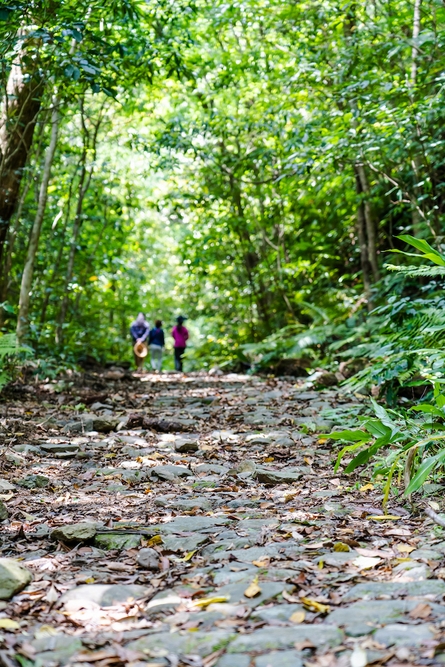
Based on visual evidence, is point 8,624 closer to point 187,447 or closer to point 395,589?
point 395,589

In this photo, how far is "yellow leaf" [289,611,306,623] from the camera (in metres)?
2.23

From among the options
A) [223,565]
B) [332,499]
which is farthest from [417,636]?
[332,499]

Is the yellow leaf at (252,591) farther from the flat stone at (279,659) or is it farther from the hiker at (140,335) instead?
the hiker at (140,335)

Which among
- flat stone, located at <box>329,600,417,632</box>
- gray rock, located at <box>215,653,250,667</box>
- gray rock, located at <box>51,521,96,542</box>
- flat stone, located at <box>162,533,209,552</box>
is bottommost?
flat stone, located at <box>162,533,209,552</box>

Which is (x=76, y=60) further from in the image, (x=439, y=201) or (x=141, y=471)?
(x=439, y=201)

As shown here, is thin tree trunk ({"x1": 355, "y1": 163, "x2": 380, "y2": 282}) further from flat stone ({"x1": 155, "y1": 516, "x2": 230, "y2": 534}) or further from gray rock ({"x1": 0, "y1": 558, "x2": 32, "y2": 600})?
gray rock ({"x1": 0, "y1": 558, "x2": 32, "y2": 600})

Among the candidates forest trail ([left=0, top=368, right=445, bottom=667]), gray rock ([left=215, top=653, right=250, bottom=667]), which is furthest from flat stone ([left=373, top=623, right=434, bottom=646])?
gray rock ([left=215, top=653, right=250, bottom=667])

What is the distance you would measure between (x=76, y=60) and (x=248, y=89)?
7.48 meters

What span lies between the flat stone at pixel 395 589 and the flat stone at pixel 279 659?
0.50 m

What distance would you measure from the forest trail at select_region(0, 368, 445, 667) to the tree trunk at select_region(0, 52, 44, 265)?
3748mm

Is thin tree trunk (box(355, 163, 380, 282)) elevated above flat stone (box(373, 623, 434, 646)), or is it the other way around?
thin tree trunk (box(355, 163, 380, 282))

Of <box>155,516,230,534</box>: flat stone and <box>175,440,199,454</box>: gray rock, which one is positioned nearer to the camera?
<box>155,516,230,534</box>: flat stone

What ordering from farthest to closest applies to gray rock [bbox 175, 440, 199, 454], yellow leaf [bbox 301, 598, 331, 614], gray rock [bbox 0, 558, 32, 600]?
gray rock [bbox 175, 440, 199, 454] < gray rock [bbox 0, 558, 32, 600] < yellow leaf [bbox 301, 598, 331, 614]

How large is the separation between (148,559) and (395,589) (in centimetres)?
111
